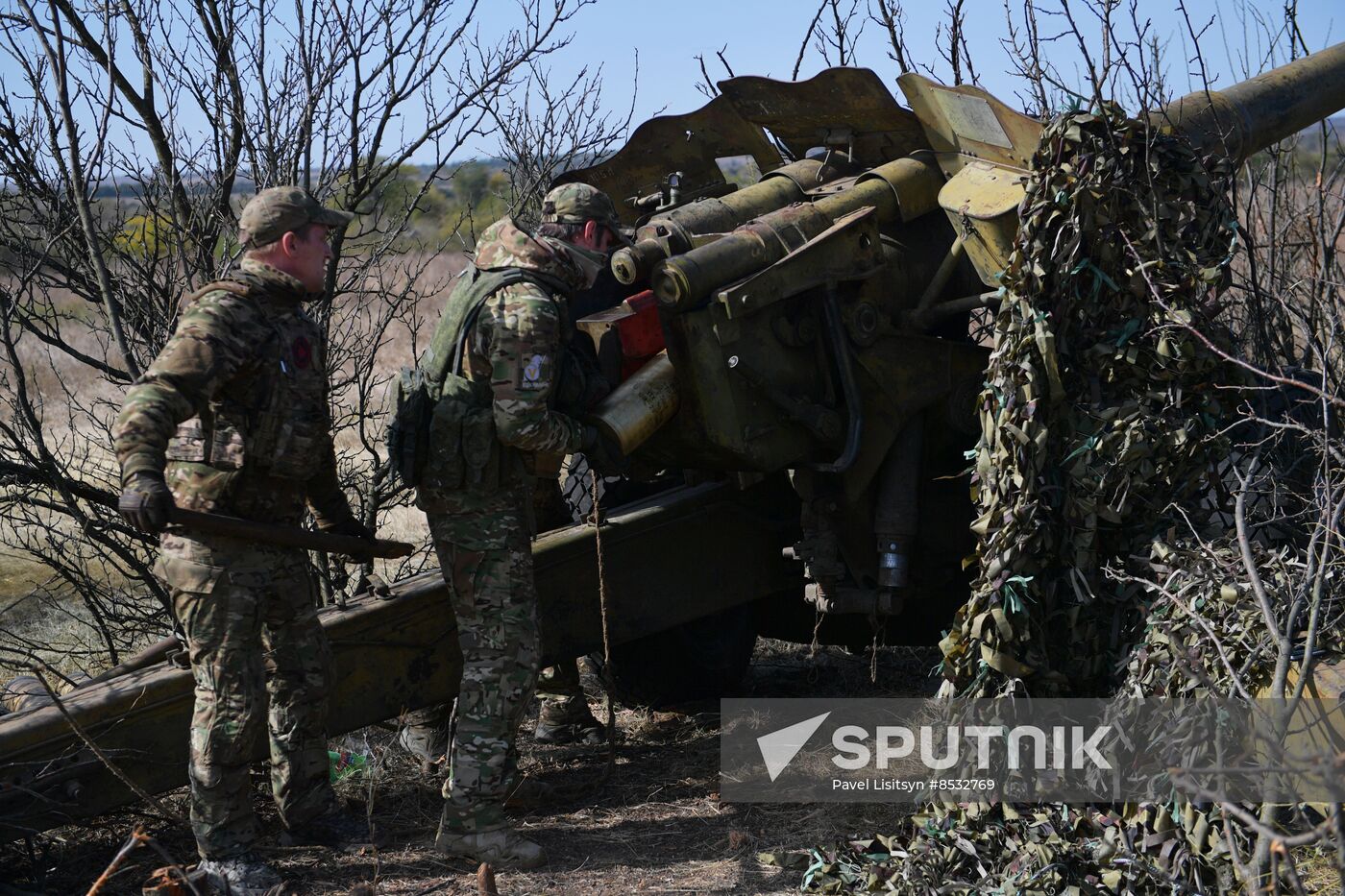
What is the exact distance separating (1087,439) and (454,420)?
2.02 m

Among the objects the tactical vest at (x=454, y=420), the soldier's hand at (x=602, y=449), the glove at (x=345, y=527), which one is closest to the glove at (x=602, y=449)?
the soldier's hand at (x=602, y=449)

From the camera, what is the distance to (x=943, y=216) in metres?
5.66

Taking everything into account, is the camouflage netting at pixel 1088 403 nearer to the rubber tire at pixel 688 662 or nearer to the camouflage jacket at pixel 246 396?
the rubber tire at pixel 688 662

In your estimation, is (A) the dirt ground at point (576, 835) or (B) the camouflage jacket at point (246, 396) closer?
(B) the camouflage jacket at point (246, 396)

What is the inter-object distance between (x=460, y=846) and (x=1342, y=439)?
9.97ft

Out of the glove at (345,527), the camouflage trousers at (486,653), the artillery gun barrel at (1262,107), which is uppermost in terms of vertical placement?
the artillery gun barrel at (1262,107)

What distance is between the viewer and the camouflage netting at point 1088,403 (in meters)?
4.24

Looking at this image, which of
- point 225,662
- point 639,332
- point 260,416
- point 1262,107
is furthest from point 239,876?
point 1262,107

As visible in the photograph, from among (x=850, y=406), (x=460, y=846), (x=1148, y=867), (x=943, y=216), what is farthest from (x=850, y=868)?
(x=943, y=216)

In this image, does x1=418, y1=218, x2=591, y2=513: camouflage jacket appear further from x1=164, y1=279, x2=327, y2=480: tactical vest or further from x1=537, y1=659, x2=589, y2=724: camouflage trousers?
x1=537, y1=659, x2=589, y2=724: camouflage trousers

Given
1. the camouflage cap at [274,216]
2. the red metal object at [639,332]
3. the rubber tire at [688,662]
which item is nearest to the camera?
the camouflage cap at [274,216]

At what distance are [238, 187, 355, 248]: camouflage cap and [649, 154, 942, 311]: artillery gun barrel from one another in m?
1.18

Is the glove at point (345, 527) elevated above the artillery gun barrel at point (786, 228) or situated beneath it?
situated beneath

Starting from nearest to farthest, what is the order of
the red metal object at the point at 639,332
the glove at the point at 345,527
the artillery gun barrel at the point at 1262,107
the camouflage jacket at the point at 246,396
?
1. the camouflage jacket at the point at 246,396
2. the glove at the point at 345,527
3. the red metal object at the point at 639,332
4. the artillery gun barrel at the point at 1262,107
